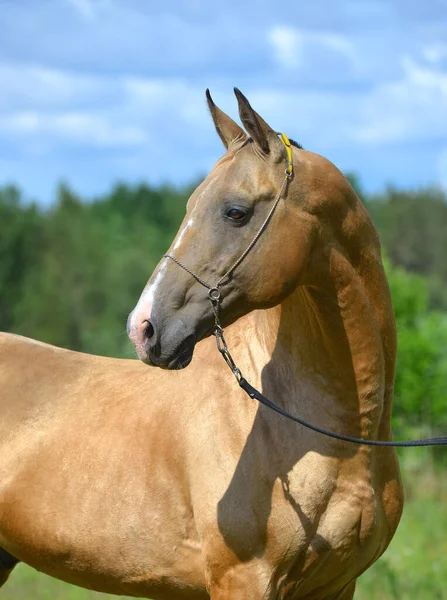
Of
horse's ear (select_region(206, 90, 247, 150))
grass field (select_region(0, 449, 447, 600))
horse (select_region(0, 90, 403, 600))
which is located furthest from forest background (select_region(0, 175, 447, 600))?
horse's ear (select_region(206, 90, 247, 150))

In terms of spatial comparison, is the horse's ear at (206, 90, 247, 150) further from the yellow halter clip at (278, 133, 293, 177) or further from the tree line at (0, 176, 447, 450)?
the tree line at (0, 176, 447, 450)

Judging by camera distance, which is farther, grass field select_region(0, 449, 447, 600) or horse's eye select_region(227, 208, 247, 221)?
grass field select_region(0, 449, 447, 600)

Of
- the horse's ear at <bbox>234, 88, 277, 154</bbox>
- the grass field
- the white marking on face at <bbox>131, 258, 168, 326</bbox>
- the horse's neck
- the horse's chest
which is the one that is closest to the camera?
the white marking on face at <bbox>131, 258, 168, 326</bbox>

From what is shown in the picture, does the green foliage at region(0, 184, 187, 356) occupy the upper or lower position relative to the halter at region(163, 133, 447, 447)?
lower

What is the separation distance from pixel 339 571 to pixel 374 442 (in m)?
0.62

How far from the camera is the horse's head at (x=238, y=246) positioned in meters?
3.33

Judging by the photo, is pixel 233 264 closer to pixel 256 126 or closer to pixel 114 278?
pixel 256 126

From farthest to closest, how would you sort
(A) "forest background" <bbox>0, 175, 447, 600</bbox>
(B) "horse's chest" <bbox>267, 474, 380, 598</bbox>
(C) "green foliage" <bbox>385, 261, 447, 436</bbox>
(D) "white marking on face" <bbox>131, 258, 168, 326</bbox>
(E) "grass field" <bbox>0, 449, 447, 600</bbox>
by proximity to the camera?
(C) "green foliage" <bbox>385, 261, 447, 436</bbox>, (A) "forest background" <bbox>0, 175, 447, 600</bbox>, (E) "grass field" <bbox>0, 449, 447, 600</bbox>, (B) "horse's chest" <bbox>267, 474, 380, 598</bbox>, (D) "white marking on face" <bbox>131, 258, 168, 326</bbox>

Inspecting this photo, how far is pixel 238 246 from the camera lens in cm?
342

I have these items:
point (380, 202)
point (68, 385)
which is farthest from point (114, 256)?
point (68, 385)

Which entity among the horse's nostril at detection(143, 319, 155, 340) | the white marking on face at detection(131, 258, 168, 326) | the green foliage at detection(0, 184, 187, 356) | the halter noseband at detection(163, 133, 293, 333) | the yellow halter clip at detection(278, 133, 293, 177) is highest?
the yellow halter clip at detection(278, 133, 293, 177)

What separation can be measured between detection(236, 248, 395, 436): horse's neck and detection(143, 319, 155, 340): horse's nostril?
778 mm

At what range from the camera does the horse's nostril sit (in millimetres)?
3272

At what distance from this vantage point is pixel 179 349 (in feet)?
10.9
